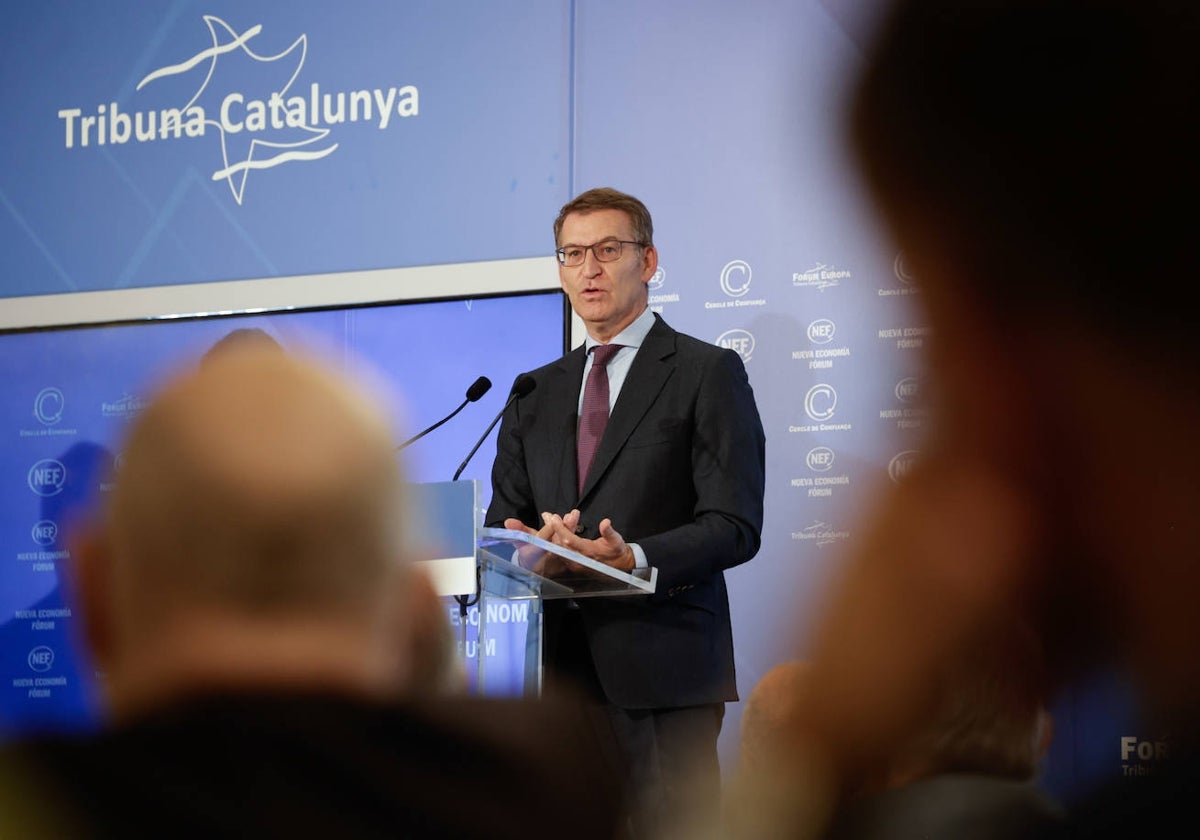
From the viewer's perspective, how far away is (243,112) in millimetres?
5648

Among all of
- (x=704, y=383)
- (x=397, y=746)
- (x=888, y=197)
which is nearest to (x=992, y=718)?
(x=888, y=197)

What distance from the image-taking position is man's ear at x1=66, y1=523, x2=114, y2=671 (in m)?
0.62

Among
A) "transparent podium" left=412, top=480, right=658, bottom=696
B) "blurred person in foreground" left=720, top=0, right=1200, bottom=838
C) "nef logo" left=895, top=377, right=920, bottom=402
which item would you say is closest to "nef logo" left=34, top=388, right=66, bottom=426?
"nef logo" left=895, top=377, right=920, bottom=402

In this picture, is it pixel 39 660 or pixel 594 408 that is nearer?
pixel 594 408

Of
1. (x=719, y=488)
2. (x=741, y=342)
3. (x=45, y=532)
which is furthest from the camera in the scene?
(x=45, y=532)

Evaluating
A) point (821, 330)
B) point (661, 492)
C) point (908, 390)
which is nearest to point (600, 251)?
point (661, 492)

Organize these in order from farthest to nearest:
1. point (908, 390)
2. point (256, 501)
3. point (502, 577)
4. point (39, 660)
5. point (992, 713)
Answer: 1. point (39, 660)
2. point (908, 390)
3. point (502, 577)
4. point (992, 713)
5. point (256, 501)

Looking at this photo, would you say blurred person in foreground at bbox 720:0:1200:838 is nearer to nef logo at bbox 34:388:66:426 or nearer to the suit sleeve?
the suit sleeve

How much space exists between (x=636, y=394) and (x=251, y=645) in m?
2.59

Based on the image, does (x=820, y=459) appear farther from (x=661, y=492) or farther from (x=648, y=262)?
(x=661, y=492)

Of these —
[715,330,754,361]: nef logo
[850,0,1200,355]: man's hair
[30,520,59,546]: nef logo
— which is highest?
→ [715,330,754,361]: nef logo

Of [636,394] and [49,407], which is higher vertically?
[49,407]

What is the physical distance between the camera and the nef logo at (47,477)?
5.63 m

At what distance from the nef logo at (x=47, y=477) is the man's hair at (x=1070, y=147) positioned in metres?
5.19
